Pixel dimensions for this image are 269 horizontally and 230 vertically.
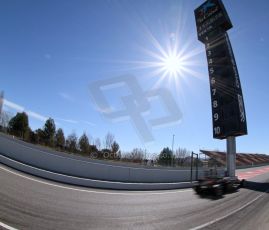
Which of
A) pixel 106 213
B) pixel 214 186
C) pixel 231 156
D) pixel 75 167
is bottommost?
pixel 106 213

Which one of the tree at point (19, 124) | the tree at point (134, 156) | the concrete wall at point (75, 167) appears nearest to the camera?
the concrete wall at point (75, 167)

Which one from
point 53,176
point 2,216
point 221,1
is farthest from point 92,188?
point 221,1

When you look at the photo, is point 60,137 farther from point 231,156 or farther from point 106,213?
point 106,213

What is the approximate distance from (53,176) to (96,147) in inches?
2414

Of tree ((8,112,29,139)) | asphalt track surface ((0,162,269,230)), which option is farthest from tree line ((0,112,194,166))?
asphalt track surface ((0,162,269,230))

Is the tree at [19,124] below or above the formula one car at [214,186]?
above

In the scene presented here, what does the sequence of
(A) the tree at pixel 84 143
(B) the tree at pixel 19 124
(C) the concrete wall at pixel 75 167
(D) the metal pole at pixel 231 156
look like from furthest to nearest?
(A) the tree at pixel 84 143 < (B) the tree at pixel 19 124 < (D) the metal pole at pixel 231 156 < (C) the concrete wall at pixel 75 167

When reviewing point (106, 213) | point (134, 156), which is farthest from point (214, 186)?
point (134, 156)

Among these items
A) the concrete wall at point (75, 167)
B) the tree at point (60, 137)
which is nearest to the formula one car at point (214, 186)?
the concrete wall at point (75, 167)


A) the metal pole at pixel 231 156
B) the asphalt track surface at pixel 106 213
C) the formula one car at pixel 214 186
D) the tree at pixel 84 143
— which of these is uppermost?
the tree at pixel 84 143

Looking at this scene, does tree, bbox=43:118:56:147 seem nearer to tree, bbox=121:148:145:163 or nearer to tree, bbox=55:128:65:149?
tree, bbox=55:128:65:149

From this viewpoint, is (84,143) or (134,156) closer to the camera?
(134,156)

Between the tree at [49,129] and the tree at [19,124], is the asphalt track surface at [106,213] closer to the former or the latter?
the tree at [19,124]

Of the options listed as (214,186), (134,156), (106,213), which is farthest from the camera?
(134,156)
